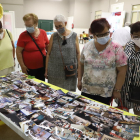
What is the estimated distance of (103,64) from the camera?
4.83 feet

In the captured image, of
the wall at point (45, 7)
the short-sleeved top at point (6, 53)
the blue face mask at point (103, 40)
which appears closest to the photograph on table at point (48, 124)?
the blue face mask at point (103, 40)

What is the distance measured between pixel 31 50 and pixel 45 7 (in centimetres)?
1304

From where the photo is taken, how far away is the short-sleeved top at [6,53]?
92.4 inches

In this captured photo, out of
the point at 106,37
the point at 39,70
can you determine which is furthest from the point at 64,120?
the point at 39,70

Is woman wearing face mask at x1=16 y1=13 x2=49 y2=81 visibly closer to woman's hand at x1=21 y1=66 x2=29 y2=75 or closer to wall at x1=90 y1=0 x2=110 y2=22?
woman's hand at x1=21 y1=66 x2=29 y2=75

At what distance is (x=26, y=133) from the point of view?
101cm

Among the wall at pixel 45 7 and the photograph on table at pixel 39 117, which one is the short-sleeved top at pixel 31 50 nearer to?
the photograph on table at pixel 39 117

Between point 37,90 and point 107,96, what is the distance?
2.45 feet

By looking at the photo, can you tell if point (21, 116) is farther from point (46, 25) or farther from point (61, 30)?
point (46, 25)

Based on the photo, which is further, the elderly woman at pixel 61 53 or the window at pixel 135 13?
the window at pixel 135 13

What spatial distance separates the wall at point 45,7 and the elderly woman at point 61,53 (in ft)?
42.4

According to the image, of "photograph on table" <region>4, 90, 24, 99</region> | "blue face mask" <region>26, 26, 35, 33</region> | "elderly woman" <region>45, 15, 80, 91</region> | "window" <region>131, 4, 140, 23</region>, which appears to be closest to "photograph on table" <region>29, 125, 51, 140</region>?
"photograph on table" <region>4, 90, 24, 99</region>

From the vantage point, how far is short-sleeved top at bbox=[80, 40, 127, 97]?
1.46 m

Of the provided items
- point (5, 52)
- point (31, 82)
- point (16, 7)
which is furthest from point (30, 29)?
point (16, 7)
